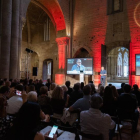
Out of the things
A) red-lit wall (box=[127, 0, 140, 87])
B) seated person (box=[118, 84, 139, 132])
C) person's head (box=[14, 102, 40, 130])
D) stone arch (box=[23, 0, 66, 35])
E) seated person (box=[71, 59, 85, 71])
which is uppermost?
stone arch (box=[23, 0, 66, 35])

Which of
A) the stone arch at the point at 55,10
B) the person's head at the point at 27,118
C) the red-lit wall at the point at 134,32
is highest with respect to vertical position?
the stone arch at the point at 55,10

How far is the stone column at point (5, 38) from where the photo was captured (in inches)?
318

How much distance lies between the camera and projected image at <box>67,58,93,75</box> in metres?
11.2

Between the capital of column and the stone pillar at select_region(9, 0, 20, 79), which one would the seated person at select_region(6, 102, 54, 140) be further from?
the capital of column

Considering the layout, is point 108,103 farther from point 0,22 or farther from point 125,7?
point 125,7

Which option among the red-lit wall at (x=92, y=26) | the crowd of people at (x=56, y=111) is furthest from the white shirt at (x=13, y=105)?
the red-lit wall at (x=92, y=26)

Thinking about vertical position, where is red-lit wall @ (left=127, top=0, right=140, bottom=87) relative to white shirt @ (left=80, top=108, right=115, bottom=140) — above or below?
above

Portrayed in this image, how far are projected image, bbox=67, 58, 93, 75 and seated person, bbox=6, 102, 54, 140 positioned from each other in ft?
32.3

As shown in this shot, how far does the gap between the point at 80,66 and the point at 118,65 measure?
28.1 ft

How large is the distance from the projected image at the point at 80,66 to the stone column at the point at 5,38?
4.94 metres

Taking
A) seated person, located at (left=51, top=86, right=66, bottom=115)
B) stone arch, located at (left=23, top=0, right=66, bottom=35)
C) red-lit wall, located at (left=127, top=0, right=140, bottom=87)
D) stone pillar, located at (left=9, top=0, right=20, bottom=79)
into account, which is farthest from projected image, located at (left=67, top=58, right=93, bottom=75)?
seated person, located at (left=51, top=86, right=66, bottom=115)

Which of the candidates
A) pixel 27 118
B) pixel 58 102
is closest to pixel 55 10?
pixel 58 102

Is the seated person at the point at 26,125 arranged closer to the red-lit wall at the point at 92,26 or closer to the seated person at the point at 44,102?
the seated person at the point at 44,102

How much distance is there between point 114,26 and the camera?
1164 cm
